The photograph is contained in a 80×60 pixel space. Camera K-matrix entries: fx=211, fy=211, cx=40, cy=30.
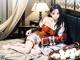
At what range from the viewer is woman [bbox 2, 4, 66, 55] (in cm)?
334

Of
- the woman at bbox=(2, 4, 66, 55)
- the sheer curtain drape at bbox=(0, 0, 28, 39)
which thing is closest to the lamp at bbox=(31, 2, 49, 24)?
the sheer curtain drape at bbox=(0, 0, 28, 39)

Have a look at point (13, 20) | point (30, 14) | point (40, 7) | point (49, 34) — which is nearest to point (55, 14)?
point (49, 34)

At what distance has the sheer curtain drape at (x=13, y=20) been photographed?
4.17 m

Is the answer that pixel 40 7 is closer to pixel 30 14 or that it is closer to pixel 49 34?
pixel 30 14

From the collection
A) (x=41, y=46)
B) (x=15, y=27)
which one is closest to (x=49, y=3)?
(x=15, y=27)

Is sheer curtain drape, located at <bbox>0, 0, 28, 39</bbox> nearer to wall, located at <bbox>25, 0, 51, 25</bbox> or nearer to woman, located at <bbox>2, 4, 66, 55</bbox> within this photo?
wall, located at <bbox>25, 0, 51, 25</bbox>

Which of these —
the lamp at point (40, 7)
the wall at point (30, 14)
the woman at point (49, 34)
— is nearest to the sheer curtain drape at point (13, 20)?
the lamp at point (40, 7)

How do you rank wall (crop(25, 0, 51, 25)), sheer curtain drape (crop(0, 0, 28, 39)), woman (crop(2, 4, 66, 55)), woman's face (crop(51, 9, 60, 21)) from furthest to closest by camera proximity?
wall (crop(25, 0, 51, 25))
sheer curtain drape (crop(0, 0, 28, 39))
woman's face (crop(51, 9, 60, 21))
woman (crop(2, 4, 66, 55))

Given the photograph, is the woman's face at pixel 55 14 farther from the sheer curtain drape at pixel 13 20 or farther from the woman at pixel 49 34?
the sheer curtain drape at pixel 13 20

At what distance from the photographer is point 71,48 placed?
283 cm

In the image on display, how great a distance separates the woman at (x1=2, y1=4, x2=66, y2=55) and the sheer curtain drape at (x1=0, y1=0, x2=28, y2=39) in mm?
733

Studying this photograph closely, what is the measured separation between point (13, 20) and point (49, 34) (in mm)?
1000

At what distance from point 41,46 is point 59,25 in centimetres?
47

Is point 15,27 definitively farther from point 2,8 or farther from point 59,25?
point 59,25
